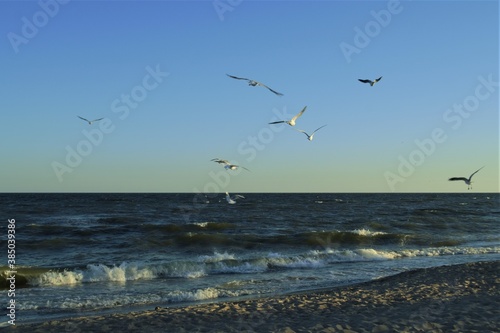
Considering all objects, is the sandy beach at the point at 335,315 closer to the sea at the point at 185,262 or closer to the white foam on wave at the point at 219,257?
the sea at the point at 185,262

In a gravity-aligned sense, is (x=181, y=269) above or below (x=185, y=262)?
below

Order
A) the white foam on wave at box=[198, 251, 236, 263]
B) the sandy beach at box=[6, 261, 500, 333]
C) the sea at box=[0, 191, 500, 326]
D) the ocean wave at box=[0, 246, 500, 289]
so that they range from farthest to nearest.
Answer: the white foam on wave at box=[198, 251, 236, 263], the ocean wave at box=[0, 246, 500, 289], the sea at box=[0, 191, 500, 326], the sandy beach at box=[6, 261, 500, 333]

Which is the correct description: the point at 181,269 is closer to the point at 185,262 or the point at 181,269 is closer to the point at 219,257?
the point at 185,262

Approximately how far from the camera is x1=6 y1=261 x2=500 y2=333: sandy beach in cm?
865

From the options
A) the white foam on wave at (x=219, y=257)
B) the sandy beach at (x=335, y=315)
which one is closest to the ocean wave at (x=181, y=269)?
the white foam on wave at (x=219, y=257)

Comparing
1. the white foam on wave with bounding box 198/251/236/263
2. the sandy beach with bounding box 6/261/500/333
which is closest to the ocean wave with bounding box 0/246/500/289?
the white foam on wave with bounding box 198/251/236/263

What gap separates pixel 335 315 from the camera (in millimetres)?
9555

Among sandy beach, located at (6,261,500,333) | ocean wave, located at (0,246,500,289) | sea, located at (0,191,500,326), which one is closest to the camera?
sandy beach, located at (6,261,500,333)

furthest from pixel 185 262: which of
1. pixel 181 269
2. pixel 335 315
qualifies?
pixel 335 315

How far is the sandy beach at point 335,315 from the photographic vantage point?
8648 millimetres

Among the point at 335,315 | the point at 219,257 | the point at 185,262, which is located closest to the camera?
the point at 335,315

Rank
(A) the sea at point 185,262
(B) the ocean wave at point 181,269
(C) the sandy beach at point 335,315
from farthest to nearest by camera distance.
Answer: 1. (B) the ocean wave at point 181,269
2. (A) the sea at point 185,262
3. (C) the sandy beach at point 335,315

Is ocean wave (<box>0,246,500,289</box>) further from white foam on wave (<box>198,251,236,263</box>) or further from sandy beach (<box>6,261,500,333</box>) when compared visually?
sandy beach (<box>6,261,500,333</box>)

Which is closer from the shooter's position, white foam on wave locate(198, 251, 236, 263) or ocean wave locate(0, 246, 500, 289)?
ocean wave locate(0, 246, 500, 289)
